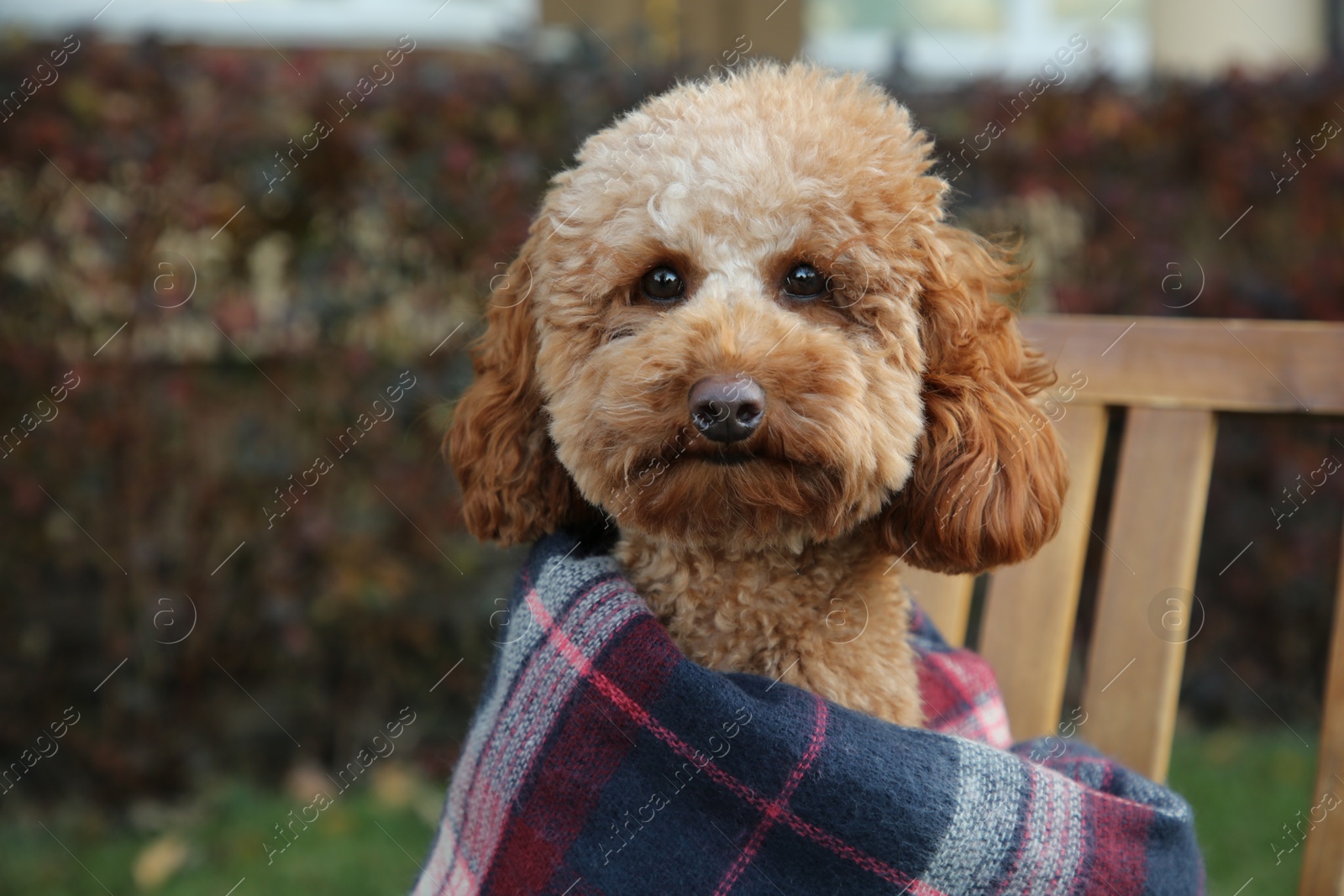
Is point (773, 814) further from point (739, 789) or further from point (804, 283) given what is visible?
point (804, 283)

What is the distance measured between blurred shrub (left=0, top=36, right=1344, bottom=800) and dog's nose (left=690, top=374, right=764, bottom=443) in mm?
1673

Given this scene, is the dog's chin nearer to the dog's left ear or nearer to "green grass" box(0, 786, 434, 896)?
the dog's left ear

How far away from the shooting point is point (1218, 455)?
3.37 metres

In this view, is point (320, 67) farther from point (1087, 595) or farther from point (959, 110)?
point (1087, 595)

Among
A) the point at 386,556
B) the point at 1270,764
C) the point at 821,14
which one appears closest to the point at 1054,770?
the point at 386,556

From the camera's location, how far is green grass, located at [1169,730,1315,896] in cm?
275

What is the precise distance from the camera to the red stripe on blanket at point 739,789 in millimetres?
1239

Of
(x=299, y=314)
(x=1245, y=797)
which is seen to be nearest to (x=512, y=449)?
(x=299, y=314)

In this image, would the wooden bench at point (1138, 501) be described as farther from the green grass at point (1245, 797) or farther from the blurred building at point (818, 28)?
the blurred building at point (818, 28)

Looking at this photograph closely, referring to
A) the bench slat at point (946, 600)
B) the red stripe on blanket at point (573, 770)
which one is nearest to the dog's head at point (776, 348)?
the red stripe on blanket at point (573, 770)

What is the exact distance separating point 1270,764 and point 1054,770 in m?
2.37

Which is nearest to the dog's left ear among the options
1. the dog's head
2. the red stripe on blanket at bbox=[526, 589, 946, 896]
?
the dog's head

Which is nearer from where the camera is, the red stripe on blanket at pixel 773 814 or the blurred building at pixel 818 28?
the red stripe on blanket at pixel 773 814

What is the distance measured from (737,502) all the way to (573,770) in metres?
0.38
